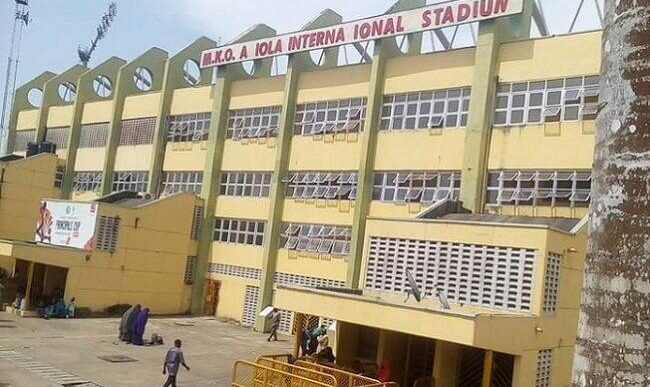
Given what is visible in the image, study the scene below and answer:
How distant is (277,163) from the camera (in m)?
26.1

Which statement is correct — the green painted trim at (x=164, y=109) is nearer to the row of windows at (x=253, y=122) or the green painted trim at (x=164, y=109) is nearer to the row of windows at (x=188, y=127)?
the row of windows at (x=188, y=127)

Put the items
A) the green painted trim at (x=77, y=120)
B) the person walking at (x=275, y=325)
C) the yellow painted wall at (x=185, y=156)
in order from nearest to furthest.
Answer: the person walking at (x=275, y=325) → the yellow painted wall at (x=185, y=156) → the green painted trim at (x=77, y=120)

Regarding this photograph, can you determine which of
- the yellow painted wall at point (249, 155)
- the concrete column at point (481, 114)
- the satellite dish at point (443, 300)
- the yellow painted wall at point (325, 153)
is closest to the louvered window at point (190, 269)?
the yellow painted wall at point (249, 155)

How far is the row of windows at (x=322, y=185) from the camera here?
24163mm

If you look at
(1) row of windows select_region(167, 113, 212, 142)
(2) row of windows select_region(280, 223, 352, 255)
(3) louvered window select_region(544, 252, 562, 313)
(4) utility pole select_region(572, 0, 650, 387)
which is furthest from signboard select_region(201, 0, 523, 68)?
(4) utility pole select_region(572, 0, 650, 387)

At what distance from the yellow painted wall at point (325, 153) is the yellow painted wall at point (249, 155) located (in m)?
1.29

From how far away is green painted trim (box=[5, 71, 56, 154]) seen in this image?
42.6 metres

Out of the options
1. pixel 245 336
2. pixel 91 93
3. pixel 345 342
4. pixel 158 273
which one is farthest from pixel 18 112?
pixel 345 342

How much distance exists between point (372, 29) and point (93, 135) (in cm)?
1955

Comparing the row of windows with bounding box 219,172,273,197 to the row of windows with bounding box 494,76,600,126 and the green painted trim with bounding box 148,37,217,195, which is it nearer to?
the green painted trim with bounding box 148,37,217,195

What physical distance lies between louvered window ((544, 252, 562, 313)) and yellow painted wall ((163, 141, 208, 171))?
748 inches

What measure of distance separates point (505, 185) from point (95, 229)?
608 inches

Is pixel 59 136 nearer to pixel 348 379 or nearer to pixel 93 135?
pixel 93 135

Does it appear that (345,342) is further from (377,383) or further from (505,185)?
(505,185)
